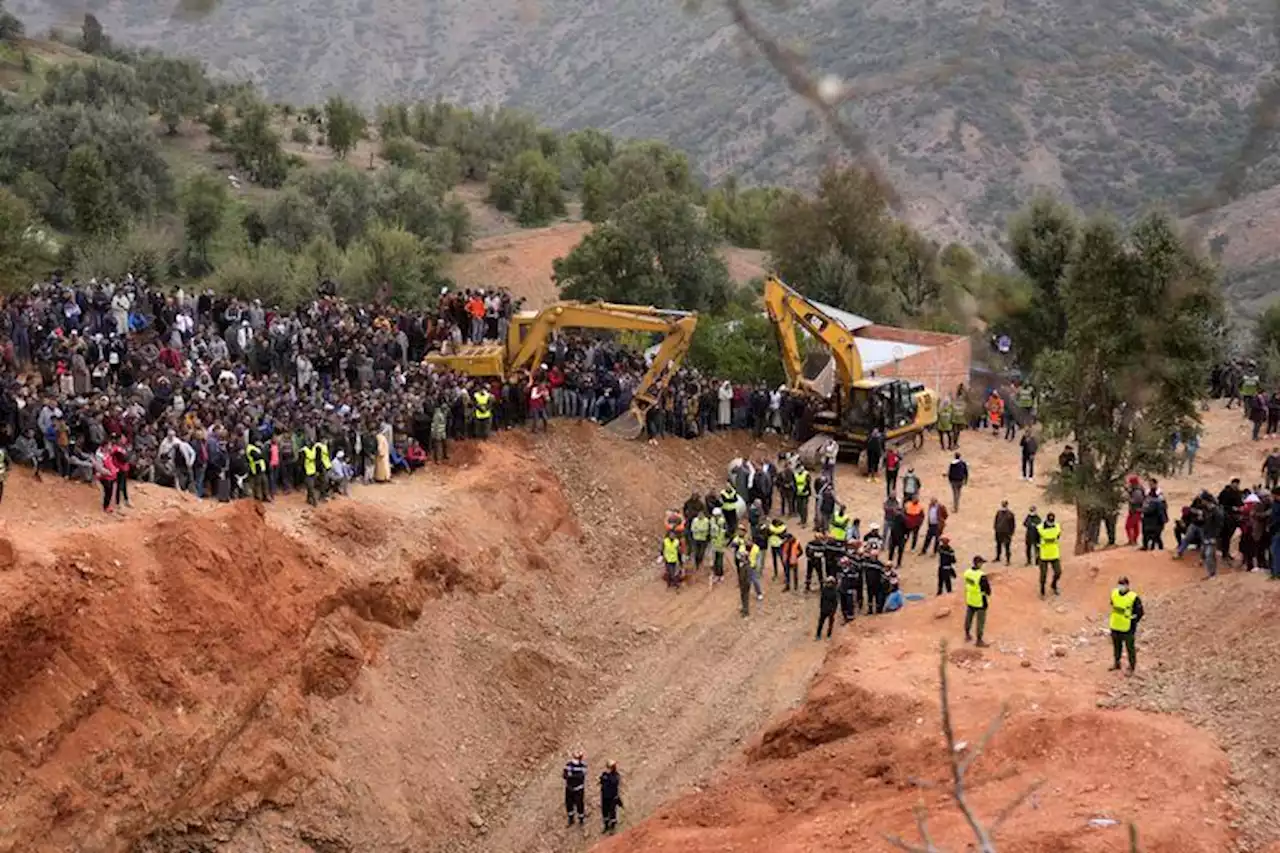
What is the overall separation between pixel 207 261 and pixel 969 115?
112 feet

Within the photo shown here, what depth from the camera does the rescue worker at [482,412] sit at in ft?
91.0

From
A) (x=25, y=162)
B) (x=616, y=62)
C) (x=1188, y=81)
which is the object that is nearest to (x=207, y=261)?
(x=25, y=162)

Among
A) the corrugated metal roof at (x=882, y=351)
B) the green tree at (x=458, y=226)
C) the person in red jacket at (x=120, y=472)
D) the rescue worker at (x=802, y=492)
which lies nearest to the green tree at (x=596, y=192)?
the green tree at (x=458, y=226)

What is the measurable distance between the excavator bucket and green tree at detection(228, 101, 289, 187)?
3827cm

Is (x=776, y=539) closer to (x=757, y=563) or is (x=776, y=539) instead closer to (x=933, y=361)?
(x=757, y=563)

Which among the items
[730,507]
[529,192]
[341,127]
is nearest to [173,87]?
[341,127]

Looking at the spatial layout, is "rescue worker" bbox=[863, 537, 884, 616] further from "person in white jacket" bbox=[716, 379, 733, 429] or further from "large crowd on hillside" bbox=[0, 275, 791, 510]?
"person in white jacket" bbox=[716, 379, 733, 429]

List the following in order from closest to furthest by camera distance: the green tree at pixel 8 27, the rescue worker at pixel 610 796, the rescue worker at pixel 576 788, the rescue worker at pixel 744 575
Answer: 1. the rescue worker at pixel 610 796
2. the rescue worker at pixel 576 788
3. the rescue worker at pixel 744 575
4. the green tree at pixel 8 27

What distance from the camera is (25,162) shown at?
173ft

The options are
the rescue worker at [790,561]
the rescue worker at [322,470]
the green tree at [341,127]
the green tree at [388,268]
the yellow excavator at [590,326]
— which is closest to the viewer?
the rescue worker at [322,470]

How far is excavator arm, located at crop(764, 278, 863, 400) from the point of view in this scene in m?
31.8

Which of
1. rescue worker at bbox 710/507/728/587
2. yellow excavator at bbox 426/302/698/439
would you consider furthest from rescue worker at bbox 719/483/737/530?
yellow excavator at bbox 426/302/698/439

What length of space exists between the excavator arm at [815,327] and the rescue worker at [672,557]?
8.18 meters

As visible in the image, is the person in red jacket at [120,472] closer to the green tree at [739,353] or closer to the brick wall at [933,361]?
the green tree at [739,353]
